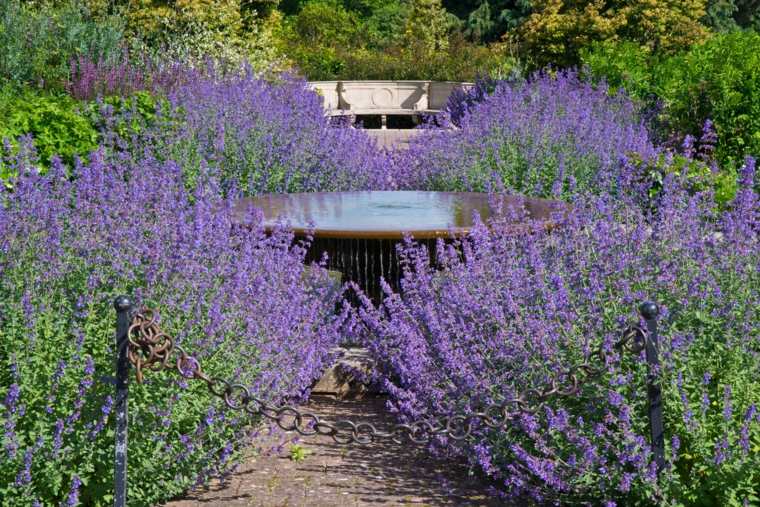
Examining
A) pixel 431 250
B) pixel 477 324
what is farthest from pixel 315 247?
pixel 477 324

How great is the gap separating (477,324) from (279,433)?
3.39 feet

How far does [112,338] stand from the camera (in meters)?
4.02

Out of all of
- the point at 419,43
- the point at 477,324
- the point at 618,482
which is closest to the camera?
the point at 618,482

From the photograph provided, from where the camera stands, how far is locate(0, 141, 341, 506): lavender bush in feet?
12.2

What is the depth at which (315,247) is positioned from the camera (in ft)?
21.6

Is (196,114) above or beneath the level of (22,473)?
above

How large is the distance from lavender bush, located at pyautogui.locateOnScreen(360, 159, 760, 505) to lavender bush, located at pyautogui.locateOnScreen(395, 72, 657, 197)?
306cm

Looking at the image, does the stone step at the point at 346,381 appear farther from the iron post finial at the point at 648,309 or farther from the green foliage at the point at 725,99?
the green foliage at the point at 725,99

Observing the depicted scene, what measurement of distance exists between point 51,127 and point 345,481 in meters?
5.22

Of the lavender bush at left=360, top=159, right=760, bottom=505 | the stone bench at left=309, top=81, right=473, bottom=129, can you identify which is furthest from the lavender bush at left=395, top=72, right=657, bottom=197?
the stone bench at left=309, top=81, right=473, bottom=129

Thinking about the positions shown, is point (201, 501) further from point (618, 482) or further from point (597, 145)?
point (597, 145)

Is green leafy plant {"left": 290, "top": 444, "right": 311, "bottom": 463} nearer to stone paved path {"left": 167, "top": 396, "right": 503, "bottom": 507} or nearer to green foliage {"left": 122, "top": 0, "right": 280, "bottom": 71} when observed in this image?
stone paved path {"left": 167, "top": 396, "right": 503, "bottom": 507}

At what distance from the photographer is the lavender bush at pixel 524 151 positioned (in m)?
8.70

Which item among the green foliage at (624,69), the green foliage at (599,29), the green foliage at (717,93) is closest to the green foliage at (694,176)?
the green foliage at (717,93)
